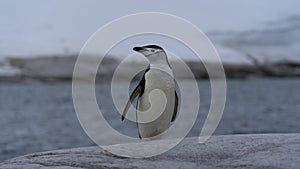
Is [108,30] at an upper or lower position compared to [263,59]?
lower

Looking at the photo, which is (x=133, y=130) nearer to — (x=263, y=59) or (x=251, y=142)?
(x=251, y=142)

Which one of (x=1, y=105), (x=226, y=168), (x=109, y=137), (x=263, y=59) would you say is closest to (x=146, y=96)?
(x=226, y=168)

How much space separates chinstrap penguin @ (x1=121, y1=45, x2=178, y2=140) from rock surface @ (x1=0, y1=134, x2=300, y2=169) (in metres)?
0.63

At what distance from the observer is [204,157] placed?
618 cm

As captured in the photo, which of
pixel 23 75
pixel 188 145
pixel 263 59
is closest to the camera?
pixel 188 145

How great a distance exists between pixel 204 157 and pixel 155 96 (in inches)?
50.8

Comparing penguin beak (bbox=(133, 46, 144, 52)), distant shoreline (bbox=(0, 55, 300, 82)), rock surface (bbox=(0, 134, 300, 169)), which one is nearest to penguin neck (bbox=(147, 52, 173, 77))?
penguin beak (bbox=(133, 46, 144, 52))

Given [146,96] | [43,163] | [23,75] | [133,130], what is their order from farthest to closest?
[23,75], [133,130], [146,96], [43,163]

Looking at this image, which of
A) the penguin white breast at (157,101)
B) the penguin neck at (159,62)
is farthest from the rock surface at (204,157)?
the penguin neck at (159,62)

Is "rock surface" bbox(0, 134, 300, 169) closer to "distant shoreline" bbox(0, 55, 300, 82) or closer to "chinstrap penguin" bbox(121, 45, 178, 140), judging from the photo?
"chinstrap penguin" bbox(121, 45, 178, 140)

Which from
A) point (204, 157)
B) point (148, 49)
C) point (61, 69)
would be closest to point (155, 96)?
point (148, 49)

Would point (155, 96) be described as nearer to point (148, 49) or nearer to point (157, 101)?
point (157, 101)

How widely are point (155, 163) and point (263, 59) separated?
498ft

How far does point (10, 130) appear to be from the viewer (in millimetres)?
36906
